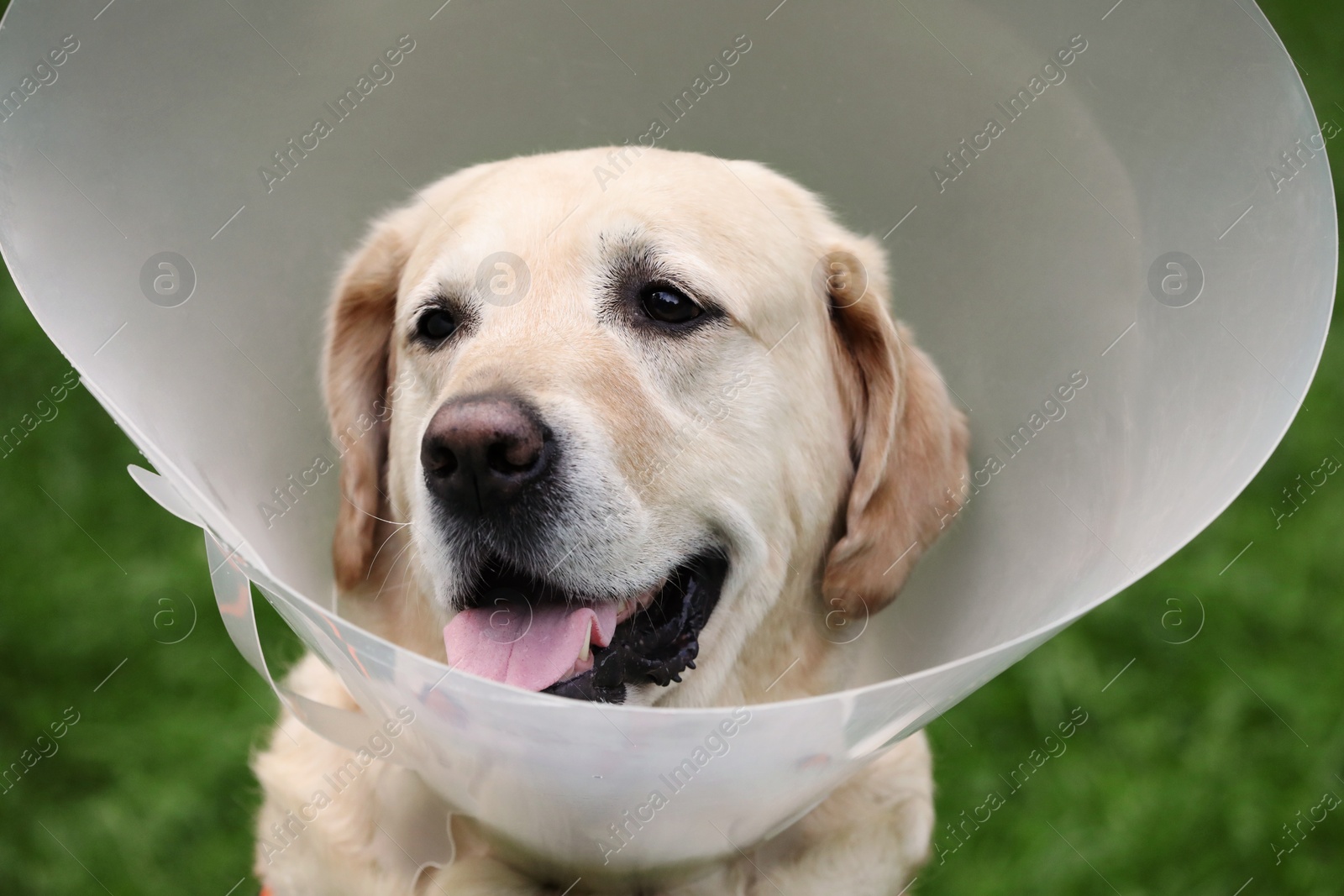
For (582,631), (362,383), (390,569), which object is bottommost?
(582,631)

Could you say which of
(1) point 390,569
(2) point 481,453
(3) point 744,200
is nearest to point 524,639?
(2) point 481,453

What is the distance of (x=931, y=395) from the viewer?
7.85 feet

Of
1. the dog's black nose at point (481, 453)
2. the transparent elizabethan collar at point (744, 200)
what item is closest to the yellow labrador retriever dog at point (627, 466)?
the dog's black nose at point (481, 453)

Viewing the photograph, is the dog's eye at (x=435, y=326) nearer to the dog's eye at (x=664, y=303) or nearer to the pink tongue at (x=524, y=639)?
the dog's eye at (x=664, y=303)

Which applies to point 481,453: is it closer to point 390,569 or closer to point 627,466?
point 627,466

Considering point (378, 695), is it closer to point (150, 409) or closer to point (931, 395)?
point (150, 409)

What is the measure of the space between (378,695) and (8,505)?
12.0ft

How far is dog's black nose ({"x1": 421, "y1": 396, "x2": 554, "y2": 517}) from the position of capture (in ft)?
5.97

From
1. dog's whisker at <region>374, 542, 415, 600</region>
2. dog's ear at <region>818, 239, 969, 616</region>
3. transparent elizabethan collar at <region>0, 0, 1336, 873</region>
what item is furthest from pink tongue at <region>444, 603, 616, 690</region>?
dog's ear at <region>818, 239, 969, 616</region>

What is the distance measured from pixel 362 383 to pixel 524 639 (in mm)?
812

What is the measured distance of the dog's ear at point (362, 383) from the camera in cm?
242

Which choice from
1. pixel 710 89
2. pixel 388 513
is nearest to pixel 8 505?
pixel 388 513

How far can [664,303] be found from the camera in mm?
2209

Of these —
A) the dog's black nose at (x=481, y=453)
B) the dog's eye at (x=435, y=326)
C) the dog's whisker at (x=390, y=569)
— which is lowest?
the dog's whisker at (x=390, y=569)
